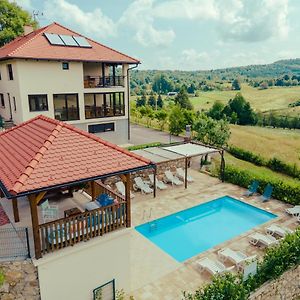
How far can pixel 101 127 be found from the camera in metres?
29.9

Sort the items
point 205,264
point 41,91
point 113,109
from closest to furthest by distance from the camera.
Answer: point 205,264
point 41,91
point 113,109

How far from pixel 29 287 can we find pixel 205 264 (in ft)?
23.1

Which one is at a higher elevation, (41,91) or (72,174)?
(41,91)

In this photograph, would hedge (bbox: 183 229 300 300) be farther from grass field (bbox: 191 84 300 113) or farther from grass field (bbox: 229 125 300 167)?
grass field (bbox: 191 84 300 113)

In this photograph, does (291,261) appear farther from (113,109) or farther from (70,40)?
(70,40)

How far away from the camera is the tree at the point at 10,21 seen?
36.3m

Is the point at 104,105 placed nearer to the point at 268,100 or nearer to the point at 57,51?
the point at 57,51

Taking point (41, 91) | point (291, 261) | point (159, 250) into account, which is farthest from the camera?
point (41, 91)

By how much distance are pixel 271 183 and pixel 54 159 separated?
15809 mm

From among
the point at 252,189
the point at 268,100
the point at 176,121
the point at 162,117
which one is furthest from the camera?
the point at 268,100

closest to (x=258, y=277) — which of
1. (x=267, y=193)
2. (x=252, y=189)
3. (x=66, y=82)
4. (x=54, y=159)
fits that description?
(x=54, y=159)

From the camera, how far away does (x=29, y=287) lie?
873 cm

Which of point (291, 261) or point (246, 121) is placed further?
point (246, 121)

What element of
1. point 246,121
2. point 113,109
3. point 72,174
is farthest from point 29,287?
point 246,121
